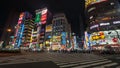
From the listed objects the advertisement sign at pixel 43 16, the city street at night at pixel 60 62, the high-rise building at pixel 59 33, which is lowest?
the city street at night at pixel 60 62

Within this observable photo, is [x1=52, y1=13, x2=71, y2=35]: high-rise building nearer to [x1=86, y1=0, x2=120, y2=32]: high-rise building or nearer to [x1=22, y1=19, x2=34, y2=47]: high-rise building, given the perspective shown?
[x1=22, y1=19, x2=34, y2=47]: high-rise building

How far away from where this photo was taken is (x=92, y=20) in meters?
70.8

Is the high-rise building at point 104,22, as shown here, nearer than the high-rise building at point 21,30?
Yes

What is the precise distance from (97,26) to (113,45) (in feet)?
48.2

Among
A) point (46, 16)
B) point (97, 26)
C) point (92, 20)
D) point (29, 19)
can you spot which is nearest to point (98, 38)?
point (97, 26)

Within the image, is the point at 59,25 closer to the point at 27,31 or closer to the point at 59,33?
the point at 59,33

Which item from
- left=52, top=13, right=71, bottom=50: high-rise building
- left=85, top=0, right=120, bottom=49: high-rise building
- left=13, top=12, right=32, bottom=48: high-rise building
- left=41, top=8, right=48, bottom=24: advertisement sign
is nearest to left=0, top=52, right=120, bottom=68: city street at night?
left=85, top=0, right=120, bottom=49: high-rise building

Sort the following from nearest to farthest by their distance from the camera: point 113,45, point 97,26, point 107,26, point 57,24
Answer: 1. point 113,45
2. point 107,26
3. point 97,26
4. point 57,24

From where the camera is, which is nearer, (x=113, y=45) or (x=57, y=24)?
(x=113, y=45)

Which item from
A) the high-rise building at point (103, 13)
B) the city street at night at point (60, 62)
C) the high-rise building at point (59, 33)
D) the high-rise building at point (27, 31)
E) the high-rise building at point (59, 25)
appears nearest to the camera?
the city street at night at point (60, 62)

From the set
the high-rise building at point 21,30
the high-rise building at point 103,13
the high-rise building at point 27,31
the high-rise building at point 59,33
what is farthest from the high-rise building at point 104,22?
the high-rise building at point 21,30

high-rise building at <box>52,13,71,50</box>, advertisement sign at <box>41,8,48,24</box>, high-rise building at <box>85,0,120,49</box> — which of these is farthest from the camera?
advertisement sign at <box>41,8,48,24</box>

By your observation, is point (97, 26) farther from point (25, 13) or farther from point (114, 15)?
point (25, 13)

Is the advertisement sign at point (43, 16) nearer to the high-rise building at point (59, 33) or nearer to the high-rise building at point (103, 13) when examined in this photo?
the high-rise building at point (59, 33)
